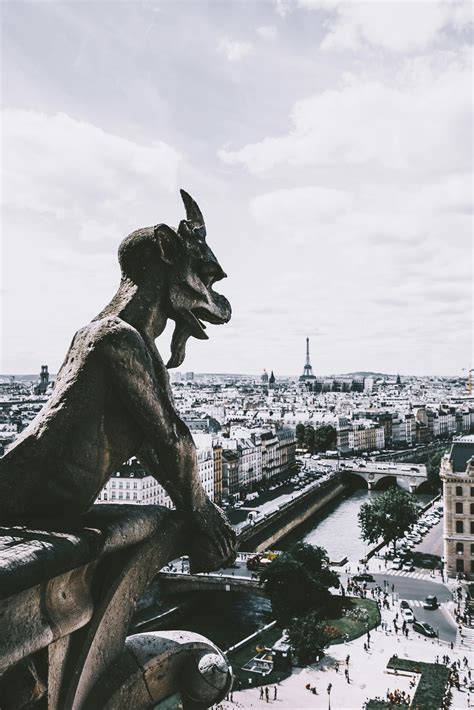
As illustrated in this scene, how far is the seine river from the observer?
37.1 metres

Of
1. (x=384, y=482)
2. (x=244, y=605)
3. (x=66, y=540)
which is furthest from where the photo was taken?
(x=384, y=482)

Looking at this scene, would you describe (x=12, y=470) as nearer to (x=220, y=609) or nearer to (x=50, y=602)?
(x=50, y=602)

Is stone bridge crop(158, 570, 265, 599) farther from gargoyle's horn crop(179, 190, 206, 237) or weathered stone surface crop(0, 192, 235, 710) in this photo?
gargoyle's horn crop(179, 190, 206, 237)

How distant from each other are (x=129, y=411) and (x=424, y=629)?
33.0 meters

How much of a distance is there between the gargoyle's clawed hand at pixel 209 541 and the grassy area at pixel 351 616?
30.6m

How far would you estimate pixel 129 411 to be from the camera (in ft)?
14.2

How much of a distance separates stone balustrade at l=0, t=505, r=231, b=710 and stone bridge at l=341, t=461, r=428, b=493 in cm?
7800

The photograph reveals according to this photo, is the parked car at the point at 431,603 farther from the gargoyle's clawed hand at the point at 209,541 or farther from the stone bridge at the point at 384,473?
A: the stone bridge at the point at 384,473

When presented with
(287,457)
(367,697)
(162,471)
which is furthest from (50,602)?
(287,457)

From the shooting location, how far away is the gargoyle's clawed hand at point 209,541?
4.73m

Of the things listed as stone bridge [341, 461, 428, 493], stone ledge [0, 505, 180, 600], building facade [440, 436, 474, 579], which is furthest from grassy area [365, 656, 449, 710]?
stone bridge [341, 461, 428, 493]

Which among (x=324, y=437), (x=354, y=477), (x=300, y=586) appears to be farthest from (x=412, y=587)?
(x=324, y=437)

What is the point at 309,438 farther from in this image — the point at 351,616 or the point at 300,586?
the point at 351,616

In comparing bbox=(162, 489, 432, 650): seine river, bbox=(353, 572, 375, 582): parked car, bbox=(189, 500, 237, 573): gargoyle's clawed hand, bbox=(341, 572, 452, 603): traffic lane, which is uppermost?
bbox=(189, 500, 237, 573): gargoyle's clawed hand
